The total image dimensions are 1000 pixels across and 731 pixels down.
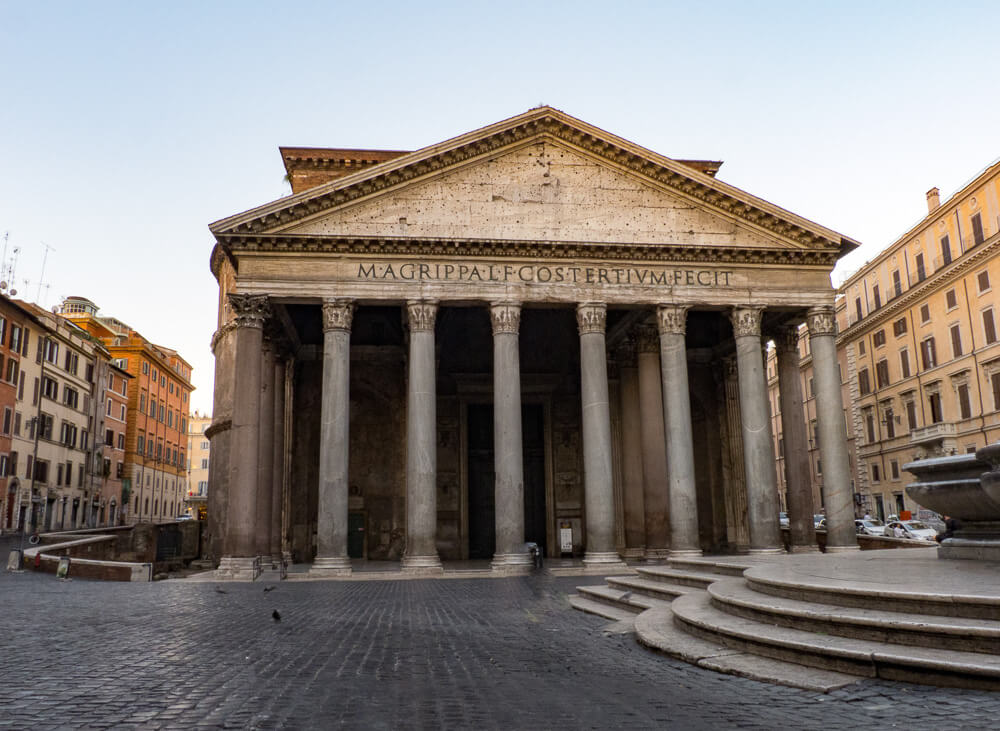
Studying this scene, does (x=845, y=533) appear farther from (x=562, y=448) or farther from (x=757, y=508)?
(x=562, y=448)

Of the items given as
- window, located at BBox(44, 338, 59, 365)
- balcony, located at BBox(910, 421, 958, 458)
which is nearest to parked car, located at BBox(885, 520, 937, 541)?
balcony, located at BBox(910, 421, 958, 458)

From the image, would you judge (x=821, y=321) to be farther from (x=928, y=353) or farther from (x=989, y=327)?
(x=928, y=353)

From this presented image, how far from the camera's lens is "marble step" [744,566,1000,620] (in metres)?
6.16

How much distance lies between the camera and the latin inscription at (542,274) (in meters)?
20.6

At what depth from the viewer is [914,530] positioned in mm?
28766

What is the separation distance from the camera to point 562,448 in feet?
91.5

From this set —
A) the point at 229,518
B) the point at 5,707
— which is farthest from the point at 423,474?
the point at 5,707

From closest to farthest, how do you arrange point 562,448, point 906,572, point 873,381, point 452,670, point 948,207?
point 452,670 → point 906,572 → point 562,448 → point 948,207 → point 873,381

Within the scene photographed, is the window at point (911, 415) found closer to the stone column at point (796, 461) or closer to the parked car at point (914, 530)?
the parked car at point (914, 530)

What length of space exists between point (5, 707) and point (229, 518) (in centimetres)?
1474

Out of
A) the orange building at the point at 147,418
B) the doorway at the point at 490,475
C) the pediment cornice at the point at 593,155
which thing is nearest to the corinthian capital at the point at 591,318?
the pediment cornice at the point at 593,155

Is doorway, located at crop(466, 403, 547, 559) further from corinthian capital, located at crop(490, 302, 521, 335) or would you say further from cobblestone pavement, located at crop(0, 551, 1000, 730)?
cobblestone pavement, located at crop(0, 551, 1000, 730)

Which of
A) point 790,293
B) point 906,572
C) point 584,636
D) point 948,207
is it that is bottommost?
point 584,636

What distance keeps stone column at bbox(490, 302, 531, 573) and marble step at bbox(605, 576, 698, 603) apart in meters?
5.29
